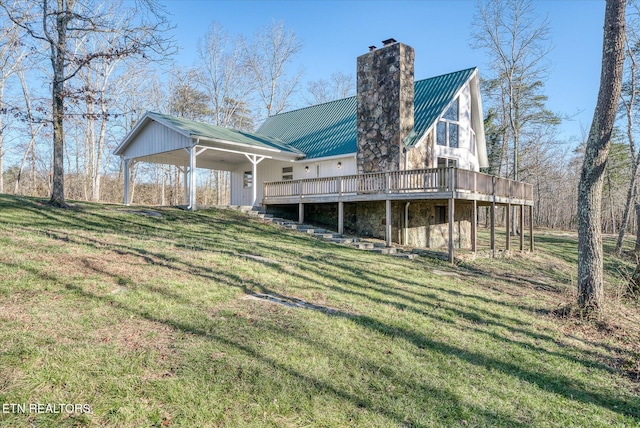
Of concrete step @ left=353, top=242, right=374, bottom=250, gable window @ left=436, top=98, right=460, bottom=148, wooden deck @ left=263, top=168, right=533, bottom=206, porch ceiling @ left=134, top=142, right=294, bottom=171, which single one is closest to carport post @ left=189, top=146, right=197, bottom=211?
porch ceiling @ left=134, top=142, right=294, bottom=171

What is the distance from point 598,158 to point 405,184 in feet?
21.5

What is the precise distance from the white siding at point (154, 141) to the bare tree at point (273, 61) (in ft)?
49.9

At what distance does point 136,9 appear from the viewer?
31.7ft

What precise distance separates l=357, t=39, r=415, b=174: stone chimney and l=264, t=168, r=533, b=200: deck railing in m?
1.41

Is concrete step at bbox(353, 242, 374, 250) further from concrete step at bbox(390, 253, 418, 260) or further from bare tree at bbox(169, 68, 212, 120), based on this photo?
bare tree at bbox(169, 68, 212, 120)

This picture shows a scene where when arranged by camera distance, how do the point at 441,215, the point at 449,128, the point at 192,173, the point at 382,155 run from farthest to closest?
1. the point at 441,215
2. the point at 449,128
3. the point at 382,155
4. the point at 192,173

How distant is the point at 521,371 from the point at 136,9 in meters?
11.3

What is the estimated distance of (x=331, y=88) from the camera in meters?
36.0

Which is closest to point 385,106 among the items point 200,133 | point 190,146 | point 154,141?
point 200,133

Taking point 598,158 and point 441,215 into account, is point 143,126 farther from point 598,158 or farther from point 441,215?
point 598,158

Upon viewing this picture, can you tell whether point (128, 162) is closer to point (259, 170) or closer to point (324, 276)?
point (259, 170)

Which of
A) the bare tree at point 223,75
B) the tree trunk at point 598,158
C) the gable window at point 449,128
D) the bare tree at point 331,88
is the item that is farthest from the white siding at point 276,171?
the bare tree at point 331,88

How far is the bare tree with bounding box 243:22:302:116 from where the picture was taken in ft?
103

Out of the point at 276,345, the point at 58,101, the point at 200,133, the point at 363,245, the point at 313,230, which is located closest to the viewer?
the point at 276,345
